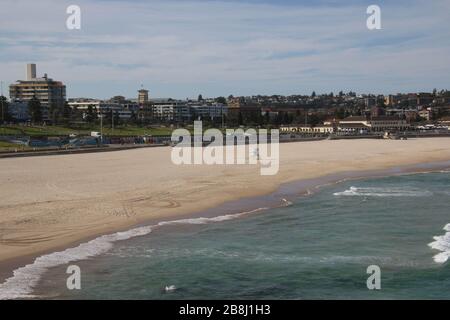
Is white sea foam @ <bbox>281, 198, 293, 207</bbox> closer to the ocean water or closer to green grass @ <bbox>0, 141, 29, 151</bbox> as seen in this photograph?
the ocean water

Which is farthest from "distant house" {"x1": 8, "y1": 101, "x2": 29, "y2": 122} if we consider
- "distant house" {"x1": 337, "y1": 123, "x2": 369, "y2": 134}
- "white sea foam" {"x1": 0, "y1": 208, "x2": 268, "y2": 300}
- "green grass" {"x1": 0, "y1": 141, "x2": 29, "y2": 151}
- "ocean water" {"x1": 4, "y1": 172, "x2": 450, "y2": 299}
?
"white sea foam" {"x1": 0, "y1": 208, "x2": 268, "y2": 300}

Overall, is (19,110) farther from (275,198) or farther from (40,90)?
(275,198)

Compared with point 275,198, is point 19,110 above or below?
above

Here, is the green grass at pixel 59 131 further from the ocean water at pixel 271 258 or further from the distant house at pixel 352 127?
the ocean water at pixel 271 258

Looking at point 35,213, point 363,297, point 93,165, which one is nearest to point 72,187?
point 35,213

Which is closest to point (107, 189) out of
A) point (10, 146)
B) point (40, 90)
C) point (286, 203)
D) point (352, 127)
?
point (286, 203)
